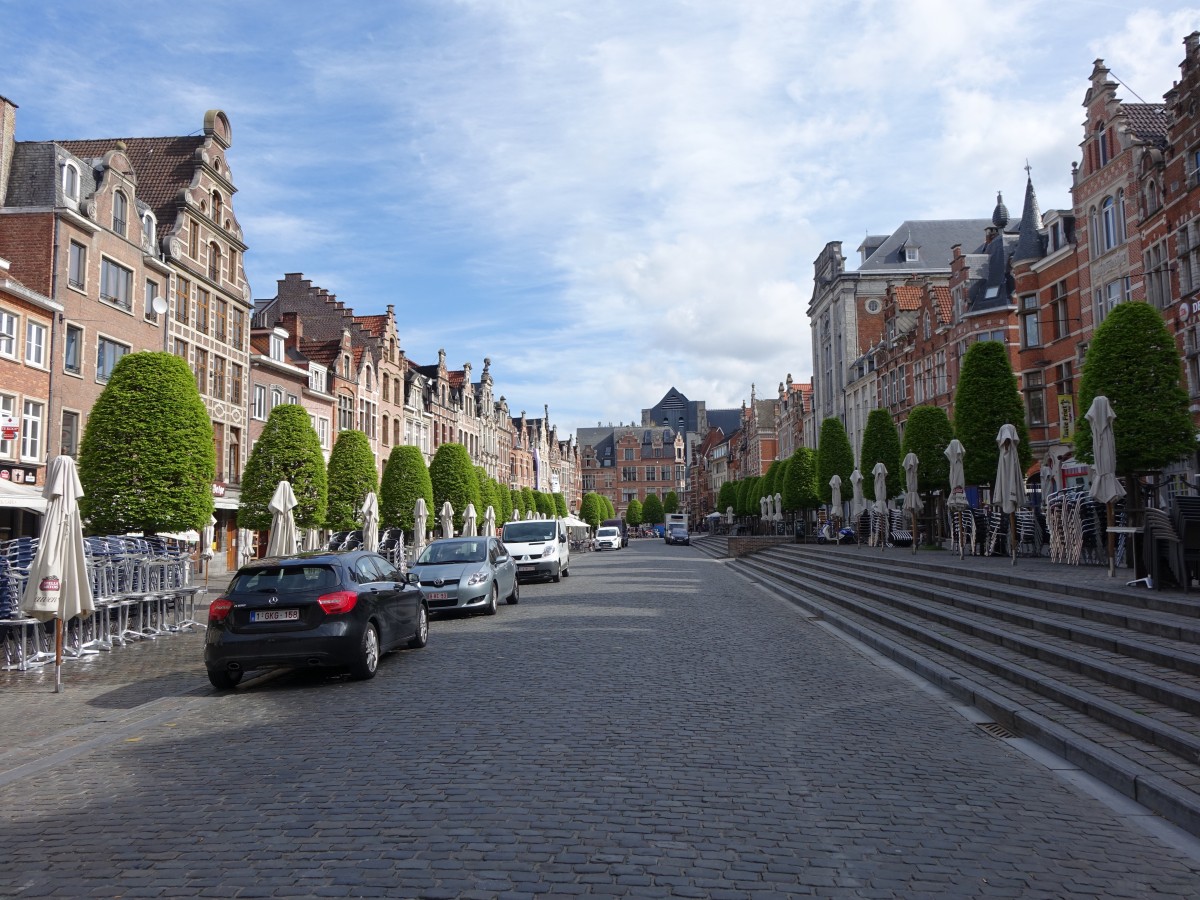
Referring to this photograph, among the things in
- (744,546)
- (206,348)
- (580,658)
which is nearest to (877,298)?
(744,546)

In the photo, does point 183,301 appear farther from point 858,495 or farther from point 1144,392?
point 1144,392

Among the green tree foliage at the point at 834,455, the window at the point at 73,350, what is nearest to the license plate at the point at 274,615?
the window at the point at 73,350

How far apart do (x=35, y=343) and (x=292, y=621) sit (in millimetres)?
22041

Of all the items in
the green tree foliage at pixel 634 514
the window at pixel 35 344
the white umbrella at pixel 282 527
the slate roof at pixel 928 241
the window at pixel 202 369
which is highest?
the slate roof at pixel 928 241

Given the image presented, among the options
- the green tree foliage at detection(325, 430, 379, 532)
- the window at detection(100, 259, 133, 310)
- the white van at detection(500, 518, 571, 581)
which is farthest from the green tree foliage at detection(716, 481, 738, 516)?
the window at detection(100, 259, 133, 310)

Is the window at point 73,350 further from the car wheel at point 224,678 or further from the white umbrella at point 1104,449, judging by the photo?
the white umbrella at point 1104,449

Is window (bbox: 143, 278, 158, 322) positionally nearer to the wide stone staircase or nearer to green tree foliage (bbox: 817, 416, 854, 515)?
the wide stone staircase

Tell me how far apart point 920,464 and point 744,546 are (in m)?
16.5

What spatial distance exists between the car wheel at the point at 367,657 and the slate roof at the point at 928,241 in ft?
214

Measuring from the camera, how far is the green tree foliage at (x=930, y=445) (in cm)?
3228

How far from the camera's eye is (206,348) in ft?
121

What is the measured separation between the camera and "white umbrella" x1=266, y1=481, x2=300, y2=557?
19625 mm

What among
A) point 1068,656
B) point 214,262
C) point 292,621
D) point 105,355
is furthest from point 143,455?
point 214,262

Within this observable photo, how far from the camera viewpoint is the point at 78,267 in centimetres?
2931
